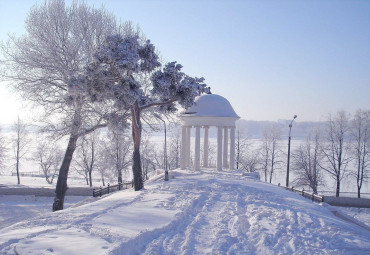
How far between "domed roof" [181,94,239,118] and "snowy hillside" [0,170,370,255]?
10649mm

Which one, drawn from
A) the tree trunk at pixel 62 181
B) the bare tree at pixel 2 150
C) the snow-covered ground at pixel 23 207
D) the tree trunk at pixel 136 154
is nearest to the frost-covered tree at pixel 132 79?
the tree trunk at pixel 136 154

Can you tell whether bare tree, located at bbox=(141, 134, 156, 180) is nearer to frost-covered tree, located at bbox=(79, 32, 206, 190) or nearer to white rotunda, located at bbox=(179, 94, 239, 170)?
white rotunda, located at bbox=(179, 94, 239, 170)

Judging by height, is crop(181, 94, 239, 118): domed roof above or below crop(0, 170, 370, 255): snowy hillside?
above

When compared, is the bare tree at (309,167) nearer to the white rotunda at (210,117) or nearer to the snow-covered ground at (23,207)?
the white rotunda at (210,117)

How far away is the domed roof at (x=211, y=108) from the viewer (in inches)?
842

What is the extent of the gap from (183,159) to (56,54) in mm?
12138

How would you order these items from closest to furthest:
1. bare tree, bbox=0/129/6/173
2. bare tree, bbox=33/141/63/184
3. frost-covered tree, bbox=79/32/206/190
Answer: frost-covered tree, bbox=79/32/206/190 → bare tree, bbox=0/129/6/173 → bare tree, bbox=33/141/63/184

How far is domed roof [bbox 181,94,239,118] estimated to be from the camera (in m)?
21.4

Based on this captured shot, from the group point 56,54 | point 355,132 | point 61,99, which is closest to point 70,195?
point 61,99

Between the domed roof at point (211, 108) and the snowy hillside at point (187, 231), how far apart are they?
10.6m

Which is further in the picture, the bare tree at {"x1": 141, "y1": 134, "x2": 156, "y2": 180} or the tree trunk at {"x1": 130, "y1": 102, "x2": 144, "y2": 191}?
the bare tree at {"x1": 141, "y1": 134, "x2": 156, "y2": 180}

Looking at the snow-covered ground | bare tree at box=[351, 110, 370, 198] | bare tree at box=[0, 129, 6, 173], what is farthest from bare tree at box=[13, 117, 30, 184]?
bare tree at box=[351, 110, 370, 198]

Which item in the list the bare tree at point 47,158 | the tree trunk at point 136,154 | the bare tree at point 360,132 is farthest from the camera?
the bare tree at point 47,158

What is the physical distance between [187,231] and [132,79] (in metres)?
8.85
